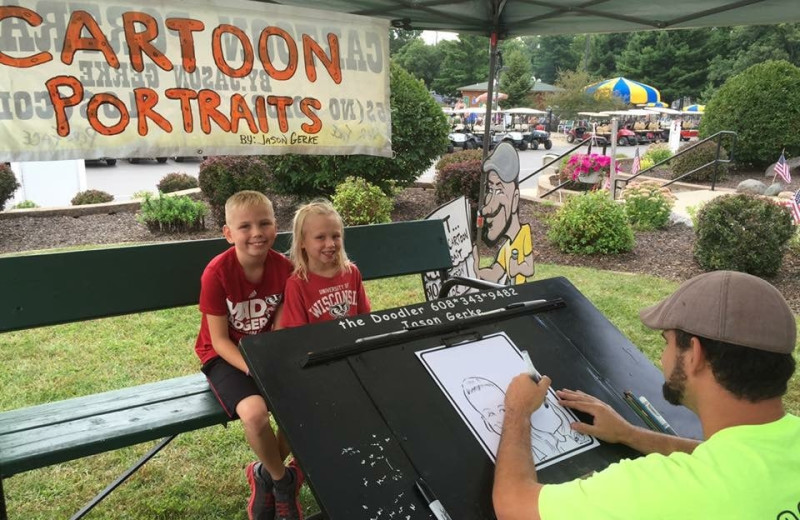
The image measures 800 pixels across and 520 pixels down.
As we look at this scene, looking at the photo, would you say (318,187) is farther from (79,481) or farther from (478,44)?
(478,44)

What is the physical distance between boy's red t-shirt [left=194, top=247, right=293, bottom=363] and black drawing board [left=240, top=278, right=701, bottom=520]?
0.91 meters

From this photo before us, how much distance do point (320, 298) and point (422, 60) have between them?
5916 centimetres

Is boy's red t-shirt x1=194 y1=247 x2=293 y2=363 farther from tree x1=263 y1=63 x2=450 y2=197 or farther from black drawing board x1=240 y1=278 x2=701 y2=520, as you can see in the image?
tree x1=263 y1=63 x2=450 y2=197

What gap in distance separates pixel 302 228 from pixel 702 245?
6015mm

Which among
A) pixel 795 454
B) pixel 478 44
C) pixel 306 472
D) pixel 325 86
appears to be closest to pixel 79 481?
pixel 306 472

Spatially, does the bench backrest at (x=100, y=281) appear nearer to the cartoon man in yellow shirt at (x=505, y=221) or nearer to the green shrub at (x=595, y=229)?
the cartoon man in yellow shirt at (x=505, y=221)

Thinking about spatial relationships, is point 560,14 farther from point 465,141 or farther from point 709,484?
point 465,141

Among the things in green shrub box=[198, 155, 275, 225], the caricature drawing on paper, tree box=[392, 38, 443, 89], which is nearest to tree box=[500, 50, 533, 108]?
tree box=[392, 38, 443, 89]

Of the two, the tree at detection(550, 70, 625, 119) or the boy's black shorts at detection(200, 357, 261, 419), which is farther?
the tree at detection(550, 70, 625, 119)

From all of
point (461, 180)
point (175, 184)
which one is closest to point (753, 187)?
point (461, 180)

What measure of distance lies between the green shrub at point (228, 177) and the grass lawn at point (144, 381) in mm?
3334

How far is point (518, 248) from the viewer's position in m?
4.70

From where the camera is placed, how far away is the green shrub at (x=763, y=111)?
15.4 meters

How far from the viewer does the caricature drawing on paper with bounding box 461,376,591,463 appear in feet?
5.57
